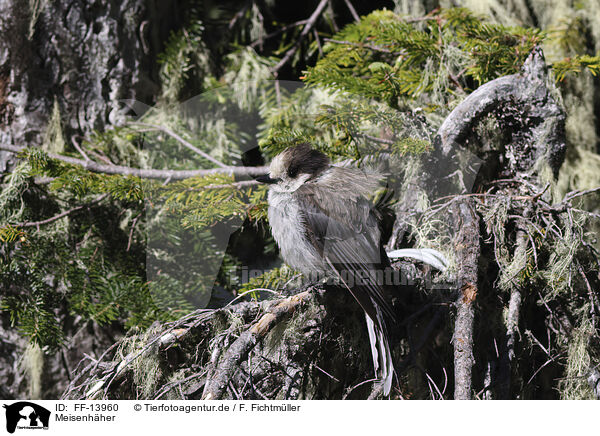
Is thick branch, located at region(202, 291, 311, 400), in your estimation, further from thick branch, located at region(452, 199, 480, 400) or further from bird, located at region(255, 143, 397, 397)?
thick branch, located at region(452, 199, 480, 400)

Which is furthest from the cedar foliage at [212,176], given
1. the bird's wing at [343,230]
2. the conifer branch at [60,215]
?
the bird's wing at [343,230]

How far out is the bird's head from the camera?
1389mm

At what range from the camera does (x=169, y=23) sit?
6.40 ft

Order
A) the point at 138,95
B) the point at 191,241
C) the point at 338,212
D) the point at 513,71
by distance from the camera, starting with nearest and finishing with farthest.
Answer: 1. the point at 338,212
2. the point at 513,71
3. the point at 191,241
4. the point at 138,95

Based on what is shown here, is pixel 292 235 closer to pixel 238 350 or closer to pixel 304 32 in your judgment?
pixel 238 350

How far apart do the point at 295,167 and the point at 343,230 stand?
0.24m

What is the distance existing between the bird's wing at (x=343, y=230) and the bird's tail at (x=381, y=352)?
126mm

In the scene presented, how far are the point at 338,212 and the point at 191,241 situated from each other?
0.57 meters

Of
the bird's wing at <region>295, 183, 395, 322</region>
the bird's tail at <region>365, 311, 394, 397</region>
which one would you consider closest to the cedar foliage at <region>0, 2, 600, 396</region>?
the bird's wing at <region>295, 183, 395, 322</region>

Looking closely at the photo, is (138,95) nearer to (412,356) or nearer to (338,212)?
(338,212)

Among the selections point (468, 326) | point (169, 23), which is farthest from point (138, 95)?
point (468, 326)
